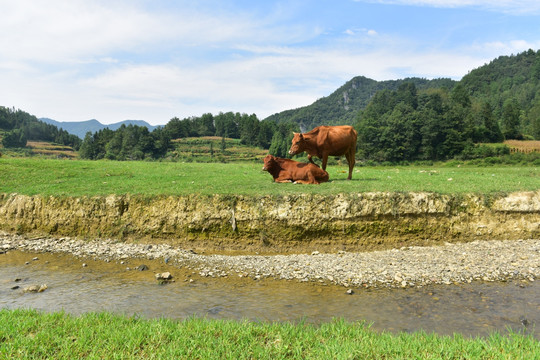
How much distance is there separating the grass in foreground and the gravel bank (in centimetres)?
354

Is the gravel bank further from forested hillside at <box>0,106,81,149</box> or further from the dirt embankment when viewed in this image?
forested hillside at <box>0,106,81,149</box>

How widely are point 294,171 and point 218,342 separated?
11.6m

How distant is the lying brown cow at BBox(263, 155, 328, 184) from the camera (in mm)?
16141

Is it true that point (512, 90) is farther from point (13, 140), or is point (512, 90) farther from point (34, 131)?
point (34, 131)

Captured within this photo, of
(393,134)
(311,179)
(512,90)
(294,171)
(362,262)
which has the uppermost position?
(512,90)

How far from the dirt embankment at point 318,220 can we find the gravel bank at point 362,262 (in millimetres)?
648

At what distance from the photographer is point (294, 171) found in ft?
54.0

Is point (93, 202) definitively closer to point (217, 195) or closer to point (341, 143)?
point (217, 195)

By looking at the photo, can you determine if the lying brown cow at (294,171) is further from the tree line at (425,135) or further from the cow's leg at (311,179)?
the tree line at (425,135)

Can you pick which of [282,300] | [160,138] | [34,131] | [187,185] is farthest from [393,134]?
[34,131]

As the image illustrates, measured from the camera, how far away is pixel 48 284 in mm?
9414

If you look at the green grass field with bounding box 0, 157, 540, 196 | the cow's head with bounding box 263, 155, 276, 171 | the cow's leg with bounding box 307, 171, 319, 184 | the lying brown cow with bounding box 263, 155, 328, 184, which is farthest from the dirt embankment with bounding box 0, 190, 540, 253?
the cow's head with bounding box 263, 155, 276, 171

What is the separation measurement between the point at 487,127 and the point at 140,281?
99407 millimetres

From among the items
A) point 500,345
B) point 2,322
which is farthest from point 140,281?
point 500,345
